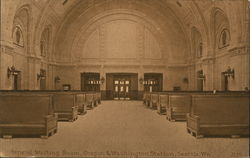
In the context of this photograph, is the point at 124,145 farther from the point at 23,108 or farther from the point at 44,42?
the point at 44,42

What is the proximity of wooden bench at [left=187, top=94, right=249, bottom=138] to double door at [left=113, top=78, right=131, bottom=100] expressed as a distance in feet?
63.6

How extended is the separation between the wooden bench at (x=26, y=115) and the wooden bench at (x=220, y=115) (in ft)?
13.2

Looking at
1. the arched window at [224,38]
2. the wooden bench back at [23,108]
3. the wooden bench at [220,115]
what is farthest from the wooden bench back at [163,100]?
the arched window at [224,38]

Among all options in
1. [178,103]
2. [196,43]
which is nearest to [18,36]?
[178,103]

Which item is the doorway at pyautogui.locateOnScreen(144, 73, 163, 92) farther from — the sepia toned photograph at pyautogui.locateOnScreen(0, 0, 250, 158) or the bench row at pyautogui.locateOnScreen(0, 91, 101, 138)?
the bench row at pyautogui.locateOnScreen(0, 91, 101, 138)

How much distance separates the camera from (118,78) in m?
26.2

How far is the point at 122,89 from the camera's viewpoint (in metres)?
26.1

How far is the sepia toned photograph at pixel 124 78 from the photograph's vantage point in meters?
5.80

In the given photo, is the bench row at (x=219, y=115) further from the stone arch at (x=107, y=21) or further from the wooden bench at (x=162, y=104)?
the stone arch at (x=107, y=21)

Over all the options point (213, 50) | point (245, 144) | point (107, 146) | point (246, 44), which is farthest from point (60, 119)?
point (213, 50)

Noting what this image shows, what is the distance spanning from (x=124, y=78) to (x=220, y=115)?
1984 centimetres

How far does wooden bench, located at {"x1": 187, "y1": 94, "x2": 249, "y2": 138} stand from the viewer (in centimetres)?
626

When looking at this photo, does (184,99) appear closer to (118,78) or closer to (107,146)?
(107,146)

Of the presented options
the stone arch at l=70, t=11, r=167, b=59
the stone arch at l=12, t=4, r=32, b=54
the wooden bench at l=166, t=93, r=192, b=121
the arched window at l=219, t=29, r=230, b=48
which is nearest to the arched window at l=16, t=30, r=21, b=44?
the stone arch at l=12, t=4, r=32, b=54
